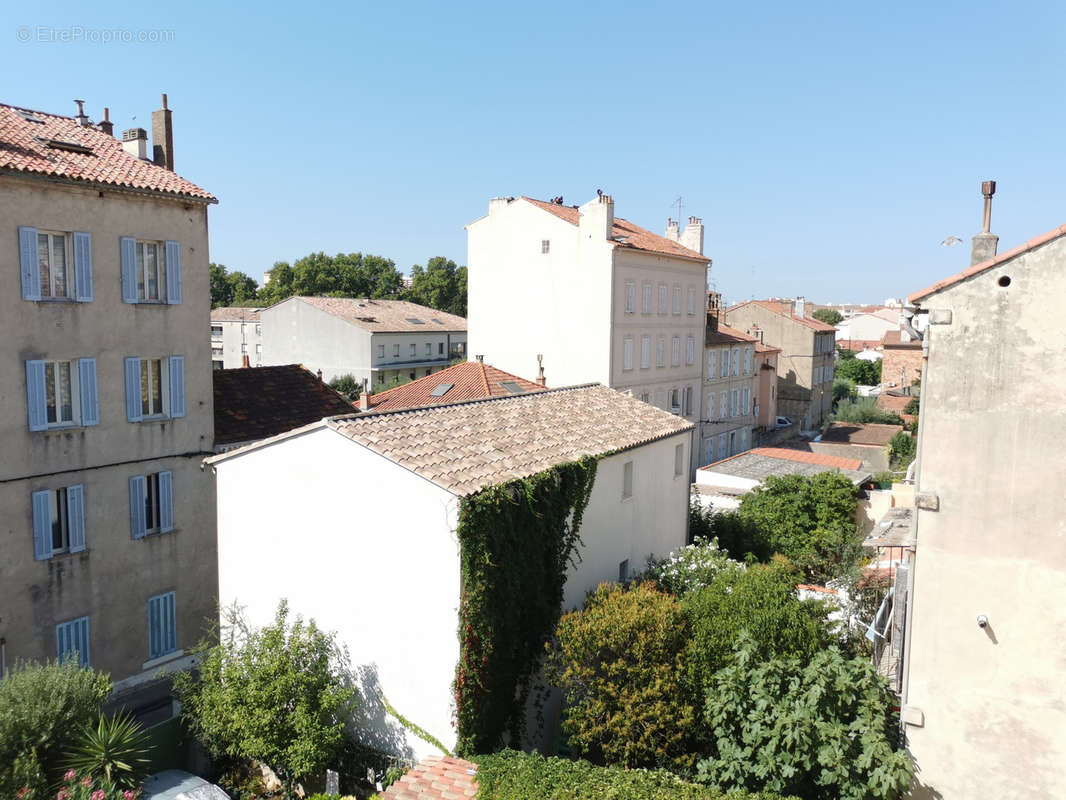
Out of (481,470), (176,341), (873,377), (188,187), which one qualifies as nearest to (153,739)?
(481,470)

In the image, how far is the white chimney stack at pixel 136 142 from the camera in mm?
21391

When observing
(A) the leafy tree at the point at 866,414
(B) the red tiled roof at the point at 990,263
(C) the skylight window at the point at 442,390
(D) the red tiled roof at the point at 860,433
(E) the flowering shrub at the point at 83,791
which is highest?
(B) the red tiled roof at the point at 990,263

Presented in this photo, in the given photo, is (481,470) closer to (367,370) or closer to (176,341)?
(176,341)

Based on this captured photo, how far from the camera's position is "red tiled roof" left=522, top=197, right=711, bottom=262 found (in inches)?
1337

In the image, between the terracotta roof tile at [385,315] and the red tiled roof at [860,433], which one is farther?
the terracotta roof tile at [385,315]

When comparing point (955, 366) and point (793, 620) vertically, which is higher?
point (955, 366)

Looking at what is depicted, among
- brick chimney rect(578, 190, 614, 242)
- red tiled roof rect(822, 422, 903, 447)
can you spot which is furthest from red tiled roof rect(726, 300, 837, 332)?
brick chimney rect(578, 190, 614, 242)

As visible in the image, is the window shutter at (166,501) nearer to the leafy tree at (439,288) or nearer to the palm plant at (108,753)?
the palm plant at (108,753)

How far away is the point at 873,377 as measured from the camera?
76.1 meters

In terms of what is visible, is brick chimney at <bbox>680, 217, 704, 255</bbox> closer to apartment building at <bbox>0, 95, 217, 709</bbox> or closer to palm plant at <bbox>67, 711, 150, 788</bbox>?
apartment building at <bbox>0, 95, 217, 709</bbox>

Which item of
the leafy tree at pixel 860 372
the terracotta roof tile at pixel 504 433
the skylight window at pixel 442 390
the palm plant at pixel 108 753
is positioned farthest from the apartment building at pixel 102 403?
the leafy tree at pixel 860 372

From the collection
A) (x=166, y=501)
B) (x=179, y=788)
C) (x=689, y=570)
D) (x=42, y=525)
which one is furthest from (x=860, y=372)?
(x=179, y=788)

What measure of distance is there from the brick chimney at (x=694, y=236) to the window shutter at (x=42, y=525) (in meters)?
32.6

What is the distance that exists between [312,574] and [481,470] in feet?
11.3
